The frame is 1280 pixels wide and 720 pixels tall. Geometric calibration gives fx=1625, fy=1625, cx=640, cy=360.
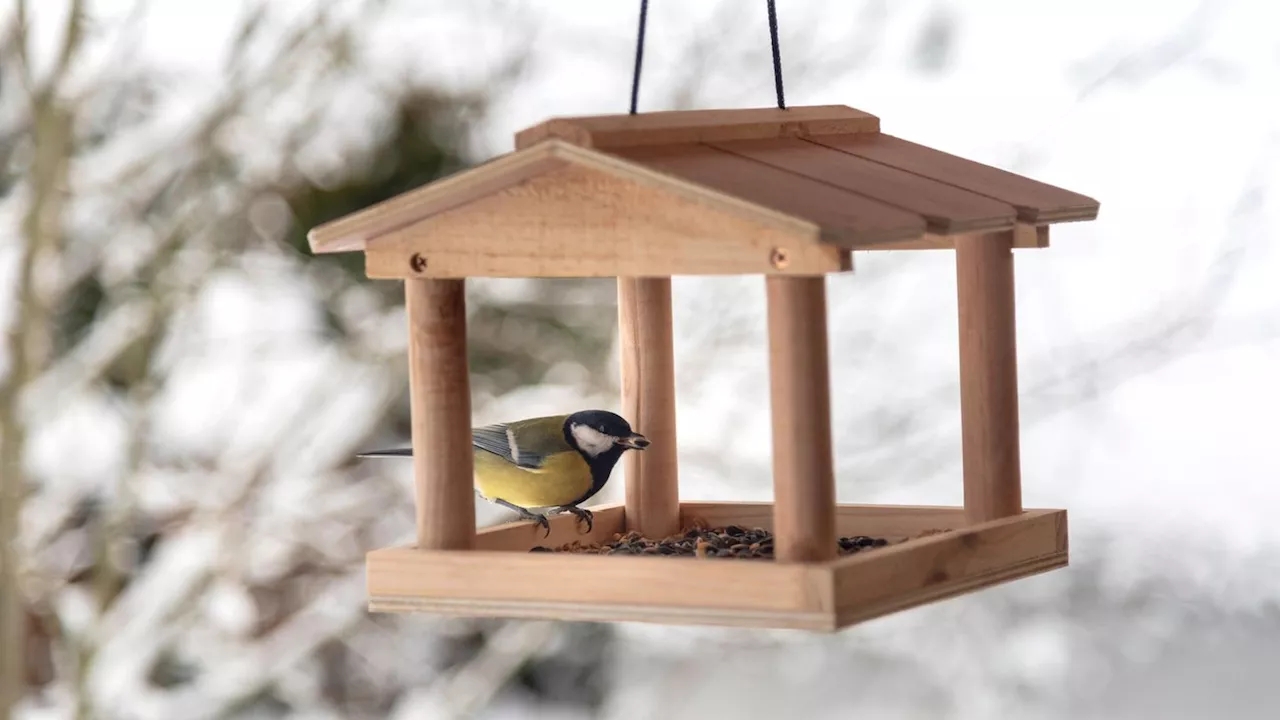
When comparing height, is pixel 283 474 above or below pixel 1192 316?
below

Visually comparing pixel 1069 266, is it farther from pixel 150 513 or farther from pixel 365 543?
pixel 150 513

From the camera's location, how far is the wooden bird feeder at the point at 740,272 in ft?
5.32

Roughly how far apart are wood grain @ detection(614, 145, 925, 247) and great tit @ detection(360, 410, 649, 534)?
415 millimetres

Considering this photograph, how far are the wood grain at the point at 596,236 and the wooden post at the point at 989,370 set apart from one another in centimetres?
53

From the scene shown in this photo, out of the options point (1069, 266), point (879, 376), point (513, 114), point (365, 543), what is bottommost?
point (365, 543)

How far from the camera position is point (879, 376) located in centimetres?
402

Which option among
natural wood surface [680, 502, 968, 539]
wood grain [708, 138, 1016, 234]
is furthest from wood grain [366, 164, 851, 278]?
natural wood surface [680, 502, 968, 539]

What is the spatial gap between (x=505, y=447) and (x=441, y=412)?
27 centimetres

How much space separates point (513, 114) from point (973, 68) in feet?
3.75

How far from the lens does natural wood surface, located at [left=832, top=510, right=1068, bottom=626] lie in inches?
63.9

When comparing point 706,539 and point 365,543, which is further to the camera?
point 365,543

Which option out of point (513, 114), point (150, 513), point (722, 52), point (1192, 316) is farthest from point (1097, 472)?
point (150, 513)

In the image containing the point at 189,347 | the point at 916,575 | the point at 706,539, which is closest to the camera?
the point at 916,575

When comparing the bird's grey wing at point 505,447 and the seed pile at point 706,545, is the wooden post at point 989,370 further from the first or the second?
the bird's grey wing at point 505,447
